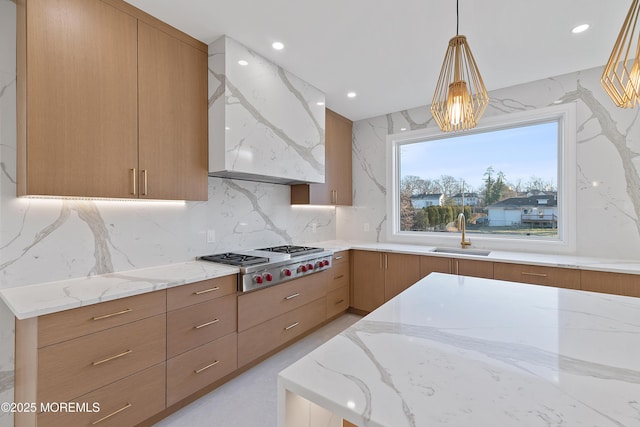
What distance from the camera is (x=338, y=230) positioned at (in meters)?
4.25

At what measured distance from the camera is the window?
2.87 metres

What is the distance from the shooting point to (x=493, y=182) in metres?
3.28

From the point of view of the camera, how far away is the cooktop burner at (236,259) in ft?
7.35

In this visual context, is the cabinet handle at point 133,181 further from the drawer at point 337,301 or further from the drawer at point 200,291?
the drawer at point 337,301

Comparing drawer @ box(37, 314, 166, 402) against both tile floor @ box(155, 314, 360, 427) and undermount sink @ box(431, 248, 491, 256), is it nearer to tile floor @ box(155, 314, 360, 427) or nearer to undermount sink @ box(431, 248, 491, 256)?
tile floor @ box(155, 314, 360, 427)

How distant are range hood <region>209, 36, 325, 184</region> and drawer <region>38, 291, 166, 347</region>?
1056 millimetres

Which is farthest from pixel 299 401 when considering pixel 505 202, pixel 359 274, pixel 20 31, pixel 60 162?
pixel 505 202

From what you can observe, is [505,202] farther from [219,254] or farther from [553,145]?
[219,254]

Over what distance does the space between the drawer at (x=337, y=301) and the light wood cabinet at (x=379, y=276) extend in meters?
0.13

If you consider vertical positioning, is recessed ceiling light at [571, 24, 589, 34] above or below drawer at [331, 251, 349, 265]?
above

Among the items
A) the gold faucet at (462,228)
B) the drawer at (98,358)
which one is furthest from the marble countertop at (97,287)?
the gold faucet at (462,228)

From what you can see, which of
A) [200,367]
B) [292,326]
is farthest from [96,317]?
[292,326]

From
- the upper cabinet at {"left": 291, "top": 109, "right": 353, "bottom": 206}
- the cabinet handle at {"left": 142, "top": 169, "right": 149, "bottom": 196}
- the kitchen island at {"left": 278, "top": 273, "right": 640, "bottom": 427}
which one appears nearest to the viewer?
the kitchen island at {"left": 278, "top": 273, "right": 640, "bottom": 427}

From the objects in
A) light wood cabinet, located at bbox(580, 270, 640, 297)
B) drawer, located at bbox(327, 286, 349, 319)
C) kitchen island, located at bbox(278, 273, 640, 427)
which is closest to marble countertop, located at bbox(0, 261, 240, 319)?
kitchen island, located at bbox(278, 273, 640, 427)
